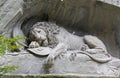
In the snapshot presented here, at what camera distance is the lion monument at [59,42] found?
436 cm

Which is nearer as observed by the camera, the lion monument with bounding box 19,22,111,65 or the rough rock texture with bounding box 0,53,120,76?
the rough rock texture with bounding box 0,53,120,76

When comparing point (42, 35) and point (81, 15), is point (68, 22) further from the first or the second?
point (42, 35)

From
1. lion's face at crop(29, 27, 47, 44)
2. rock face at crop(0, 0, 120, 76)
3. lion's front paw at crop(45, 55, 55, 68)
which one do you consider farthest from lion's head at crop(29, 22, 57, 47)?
lion's front paw at crop(45, 55, 55, 68)

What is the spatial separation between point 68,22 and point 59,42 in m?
0.48

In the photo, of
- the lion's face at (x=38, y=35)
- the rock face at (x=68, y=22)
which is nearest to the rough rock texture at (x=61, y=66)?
the rock face at (x=68, y=22)

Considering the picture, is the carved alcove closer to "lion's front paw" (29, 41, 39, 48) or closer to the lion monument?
the lion monument

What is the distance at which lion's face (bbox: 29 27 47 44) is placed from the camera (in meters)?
4.47

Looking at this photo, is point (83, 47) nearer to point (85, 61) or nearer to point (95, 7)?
point (85, 61)

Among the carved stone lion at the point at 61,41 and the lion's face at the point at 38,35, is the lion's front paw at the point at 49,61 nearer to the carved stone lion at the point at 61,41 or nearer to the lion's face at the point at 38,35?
the carved stone lion at the point at 61,41

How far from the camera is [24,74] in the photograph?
13.6ft

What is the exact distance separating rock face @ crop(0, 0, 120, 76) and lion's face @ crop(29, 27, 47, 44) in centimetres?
22

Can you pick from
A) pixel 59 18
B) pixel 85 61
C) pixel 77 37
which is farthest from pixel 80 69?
pixel 59 18

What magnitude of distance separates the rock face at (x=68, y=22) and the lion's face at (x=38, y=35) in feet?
0.72

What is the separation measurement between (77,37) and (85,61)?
438mm
